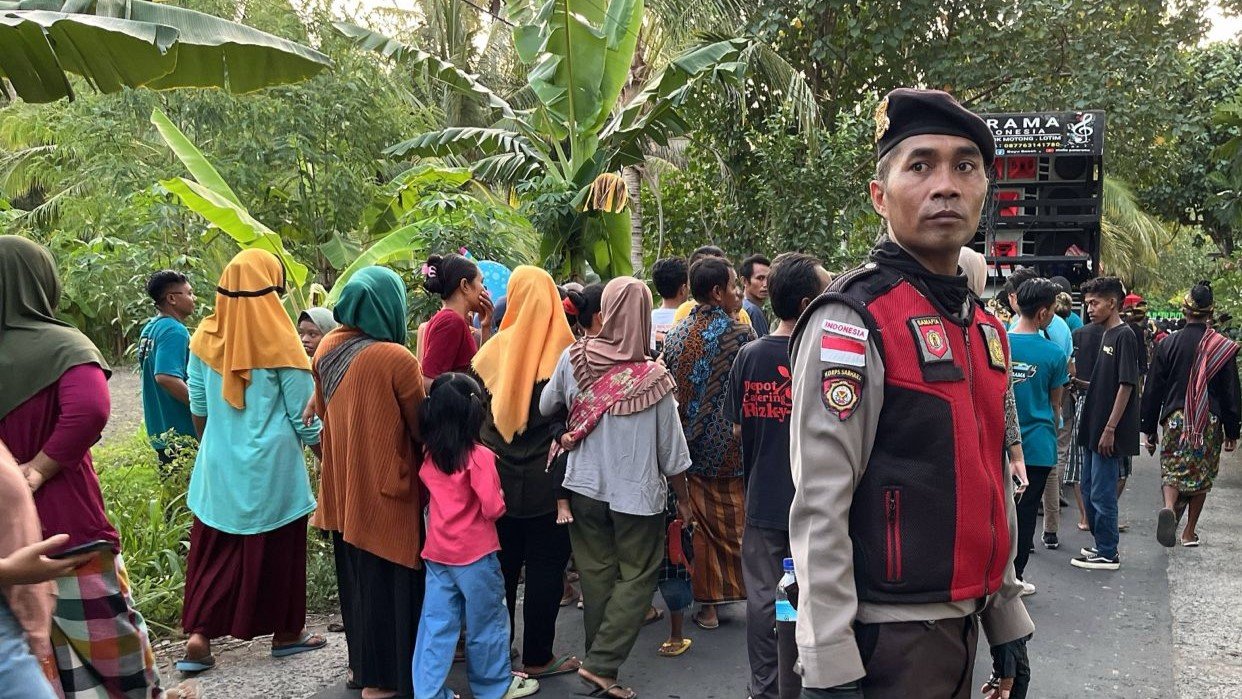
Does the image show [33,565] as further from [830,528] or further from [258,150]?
[258,150]

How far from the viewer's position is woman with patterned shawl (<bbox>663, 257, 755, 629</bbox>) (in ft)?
18.7

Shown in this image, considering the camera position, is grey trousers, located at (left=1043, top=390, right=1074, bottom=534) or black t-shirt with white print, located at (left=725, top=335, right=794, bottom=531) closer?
black t-shirt with white print, located at (left=725, top=335, right=794, bottom=531)

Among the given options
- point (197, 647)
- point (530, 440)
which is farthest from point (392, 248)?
point (197, 647)

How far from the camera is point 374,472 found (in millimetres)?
4746

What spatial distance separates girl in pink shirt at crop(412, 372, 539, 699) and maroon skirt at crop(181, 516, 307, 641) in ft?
3.33

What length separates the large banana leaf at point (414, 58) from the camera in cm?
1140

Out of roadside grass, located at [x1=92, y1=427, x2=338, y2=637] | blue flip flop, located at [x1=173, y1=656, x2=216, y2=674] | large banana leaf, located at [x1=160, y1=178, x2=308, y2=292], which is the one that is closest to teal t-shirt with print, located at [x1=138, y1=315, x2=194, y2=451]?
roadside grass, located at [x1=92, y1=427, x2=338, y2=637]

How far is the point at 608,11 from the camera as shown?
1092 centimetres

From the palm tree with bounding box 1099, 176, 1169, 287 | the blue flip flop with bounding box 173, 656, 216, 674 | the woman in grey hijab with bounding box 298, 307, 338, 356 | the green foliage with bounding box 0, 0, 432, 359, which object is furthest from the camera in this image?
the palm tree with bounding box 1099, 176, 1169, 287

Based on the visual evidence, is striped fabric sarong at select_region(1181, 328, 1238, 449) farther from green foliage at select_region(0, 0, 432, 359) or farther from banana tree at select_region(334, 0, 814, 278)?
green foliage at select_region(0, 0, 432, 359)

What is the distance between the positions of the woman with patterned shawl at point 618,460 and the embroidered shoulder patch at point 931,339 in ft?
8.89

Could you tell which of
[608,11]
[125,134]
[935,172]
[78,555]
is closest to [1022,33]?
[608,11]

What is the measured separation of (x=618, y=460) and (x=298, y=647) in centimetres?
210

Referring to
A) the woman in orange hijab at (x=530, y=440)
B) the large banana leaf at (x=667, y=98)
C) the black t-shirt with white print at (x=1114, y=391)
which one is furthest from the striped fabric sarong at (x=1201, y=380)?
the large banana leaf at (x=667, y=98)
